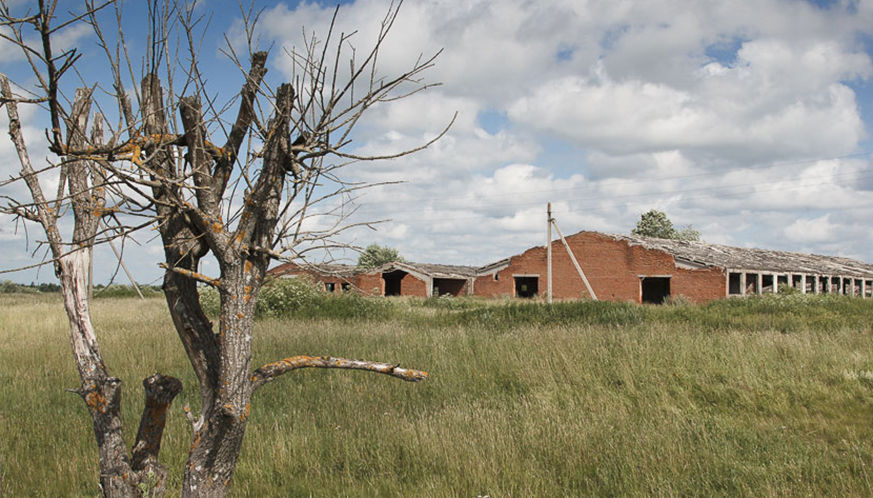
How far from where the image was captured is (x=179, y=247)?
3314 millimetres

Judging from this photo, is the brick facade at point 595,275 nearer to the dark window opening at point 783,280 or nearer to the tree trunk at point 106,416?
the dark window opening at point 783,280

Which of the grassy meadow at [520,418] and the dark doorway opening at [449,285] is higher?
the dark doorway opening at [449,285]

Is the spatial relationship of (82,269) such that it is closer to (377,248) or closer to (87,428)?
(87,428)

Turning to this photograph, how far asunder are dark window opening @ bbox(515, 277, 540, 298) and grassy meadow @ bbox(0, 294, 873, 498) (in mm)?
23861

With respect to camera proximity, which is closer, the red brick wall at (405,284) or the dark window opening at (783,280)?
the dark window opening at (783,280)

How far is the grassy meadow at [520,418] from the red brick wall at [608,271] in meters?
16.4

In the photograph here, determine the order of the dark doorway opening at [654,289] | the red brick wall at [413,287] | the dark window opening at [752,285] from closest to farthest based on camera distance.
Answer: the dark window opening at [752,285] < the dark doorway opening at [654,289] < the red brick wall at [413,287]

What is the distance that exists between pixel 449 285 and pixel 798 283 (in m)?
21.3

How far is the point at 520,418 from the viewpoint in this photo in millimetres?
6168

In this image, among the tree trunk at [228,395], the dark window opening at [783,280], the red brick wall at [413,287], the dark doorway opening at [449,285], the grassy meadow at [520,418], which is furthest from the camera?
the dark doorway opening at [449,285]

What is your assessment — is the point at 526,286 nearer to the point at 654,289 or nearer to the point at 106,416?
the point at 654,289

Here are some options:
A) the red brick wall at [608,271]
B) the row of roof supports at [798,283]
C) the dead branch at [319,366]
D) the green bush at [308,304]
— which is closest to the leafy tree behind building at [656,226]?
the row of roof supports at [798,283]

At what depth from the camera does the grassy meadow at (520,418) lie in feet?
15.9

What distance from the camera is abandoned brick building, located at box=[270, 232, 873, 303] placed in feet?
92.1
